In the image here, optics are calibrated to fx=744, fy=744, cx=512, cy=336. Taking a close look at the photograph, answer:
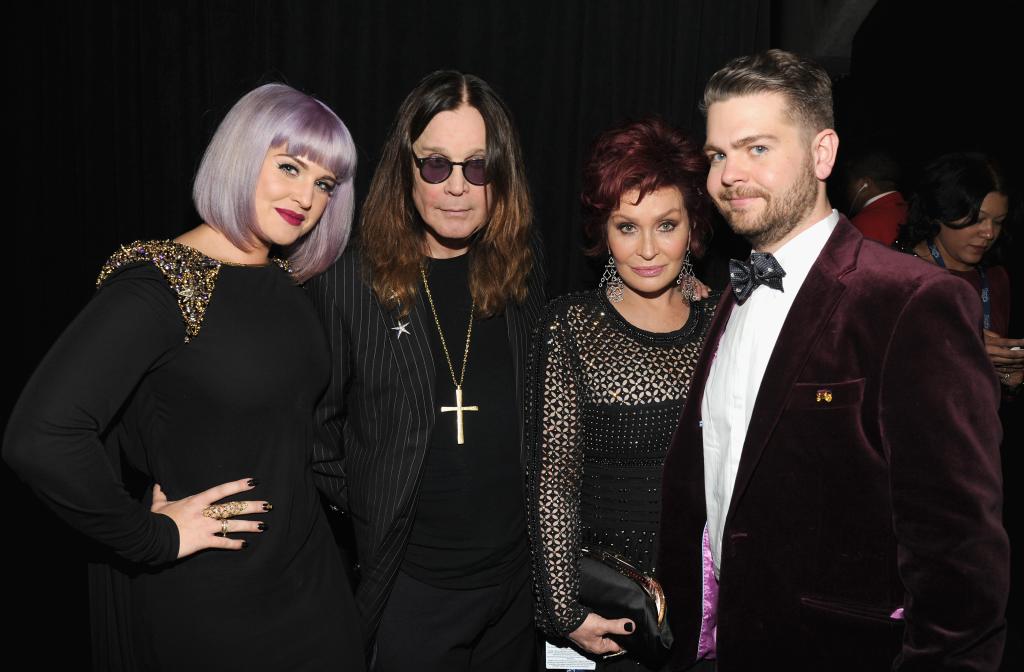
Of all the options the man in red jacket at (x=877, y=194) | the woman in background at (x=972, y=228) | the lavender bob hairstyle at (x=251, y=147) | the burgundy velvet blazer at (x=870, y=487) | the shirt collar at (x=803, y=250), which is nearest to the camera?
the burgundy velvet blazer at (x=870, y=487)

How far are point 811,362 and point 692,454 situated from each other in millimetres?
467

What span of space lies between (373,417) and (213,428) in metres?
0.52

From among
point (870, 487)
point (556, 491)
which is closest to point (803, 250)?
point (870, 487)

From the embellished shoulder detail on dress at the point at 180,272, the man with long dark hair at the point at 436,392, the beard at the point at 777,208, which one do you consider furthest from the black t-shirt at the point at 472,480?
the beard at the point at 777,208

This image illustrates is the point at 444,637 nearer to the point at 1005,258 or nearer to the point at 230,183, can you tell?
the point at 230,183

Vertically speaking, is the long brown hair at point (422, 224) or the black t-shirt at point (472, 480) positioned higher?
the long brown hair at point (422, 224)

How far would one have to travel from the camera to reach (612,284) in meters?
2.23

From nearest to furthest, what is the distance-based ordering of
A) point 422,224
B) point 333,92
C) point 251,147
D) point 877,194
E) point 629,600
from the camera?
point 251,147 < point 629,600 < point 422,224 < point 333,92 < point 877,194

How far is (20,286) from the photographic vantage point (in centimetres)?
445

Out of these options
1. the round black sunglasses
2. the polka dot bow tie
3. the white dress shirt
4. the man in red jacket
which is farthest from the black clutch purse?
the man in red jacket

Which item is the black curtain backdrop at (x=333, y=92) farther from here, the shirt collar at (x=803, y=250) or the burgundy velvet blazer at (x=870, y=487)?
the burgundy velvet blazer at (x=870, y=487)

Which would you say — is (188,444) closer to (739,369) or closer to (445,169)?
(445,169)

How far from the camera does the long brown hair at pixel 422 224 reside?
225 cm

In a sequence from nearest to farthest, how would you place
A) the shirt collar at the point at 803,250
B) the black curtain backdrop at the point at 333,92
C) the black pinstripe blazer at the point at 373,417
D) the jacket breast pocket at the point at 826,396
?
the jacket breast pocket at the point at 826,396 → the shirt collar at the point at 803,250 → the black pinstripe blazer at the point at 373,417 → the black curtain backdrop at the point at 333,92
